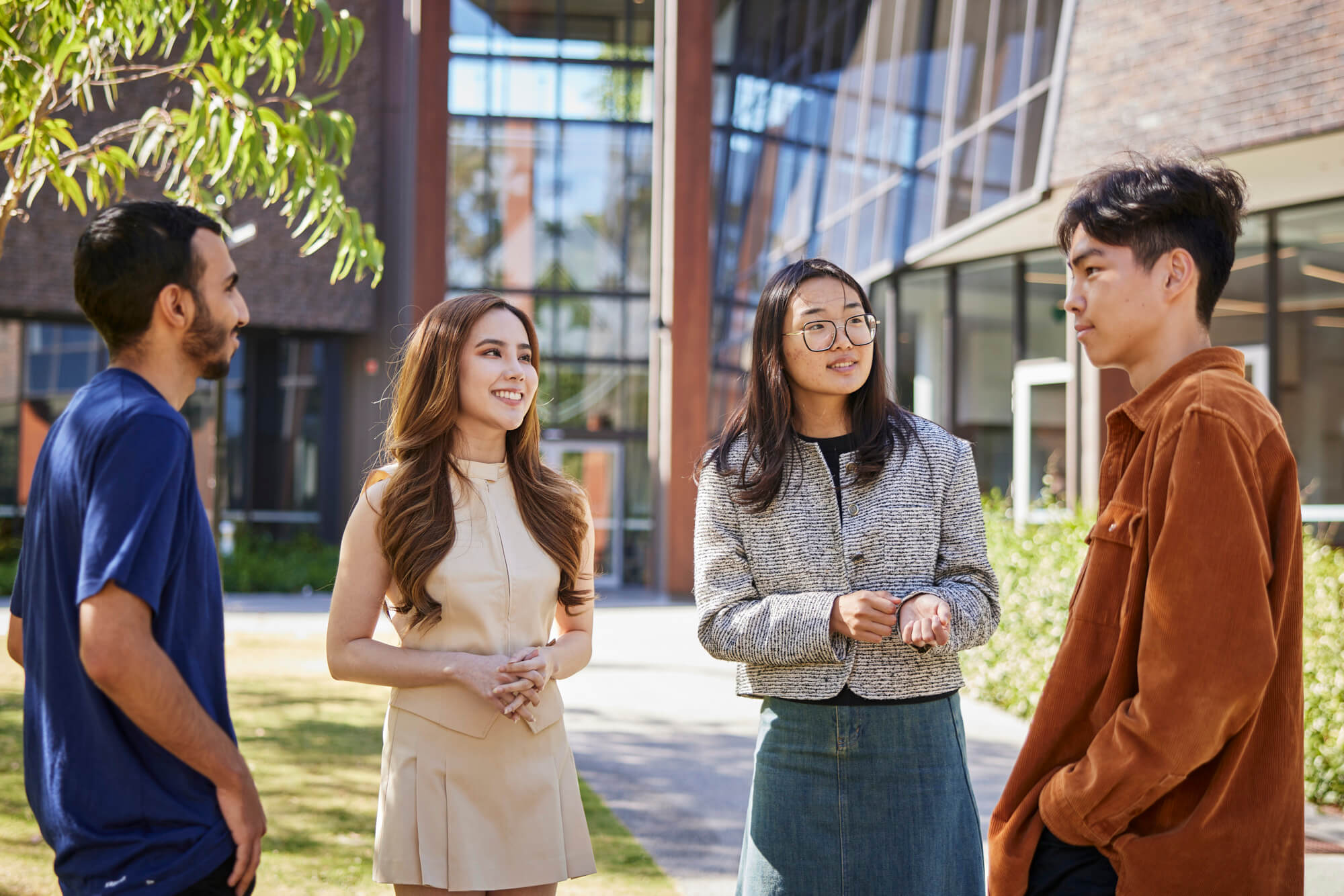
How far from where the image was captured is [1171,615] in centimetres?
194

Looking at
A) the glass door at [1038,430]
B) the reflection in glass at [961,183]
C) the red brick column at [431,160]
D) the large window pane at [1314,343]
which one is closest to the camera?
the large window pane at [1314,343]

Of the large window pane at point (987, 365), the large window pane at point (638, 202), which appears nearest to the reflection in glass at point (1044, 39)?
the large window pane at point (987, 365)

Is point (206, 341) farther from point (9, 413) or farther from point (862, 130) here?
point (9, 413)

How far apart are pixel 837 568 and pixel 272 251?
21.3 metres

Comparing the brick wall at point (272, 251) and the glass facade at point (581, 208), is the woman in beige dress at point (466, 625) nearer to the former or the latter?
the brick wall at point (272, 251)

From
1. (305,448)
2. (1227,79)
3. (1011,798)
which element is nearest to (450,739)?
(1011,798)

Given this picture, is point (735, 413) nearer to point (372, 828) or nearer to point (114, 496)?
point (114, 496)

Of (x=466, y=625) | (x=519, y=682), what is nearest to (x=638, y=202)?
(x=466, y=625)

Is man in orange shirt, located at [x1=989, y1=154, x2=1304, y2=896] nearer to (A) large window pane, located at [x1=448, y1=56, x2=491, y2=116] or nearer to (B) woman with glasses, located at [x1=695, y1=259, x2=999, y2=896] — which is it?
(B) woman with glasses, located at [x1=695, y1=259, x2=999, y2=896]

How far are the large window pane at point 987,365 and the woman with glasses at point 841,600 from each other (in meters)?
12.0

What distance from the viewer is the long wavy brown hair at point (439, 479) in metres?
2.96

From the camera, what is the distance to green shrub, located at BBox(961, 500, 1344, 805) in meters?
6.26

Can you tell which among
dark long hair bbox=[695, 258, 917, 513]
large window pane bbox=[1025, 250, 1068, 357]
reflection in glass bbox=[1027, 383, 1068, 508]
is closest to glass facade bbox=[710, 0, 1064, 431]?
large window pane bbox=[1025, 250, 1068, 357]

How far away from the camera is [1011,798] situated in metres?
2.17
